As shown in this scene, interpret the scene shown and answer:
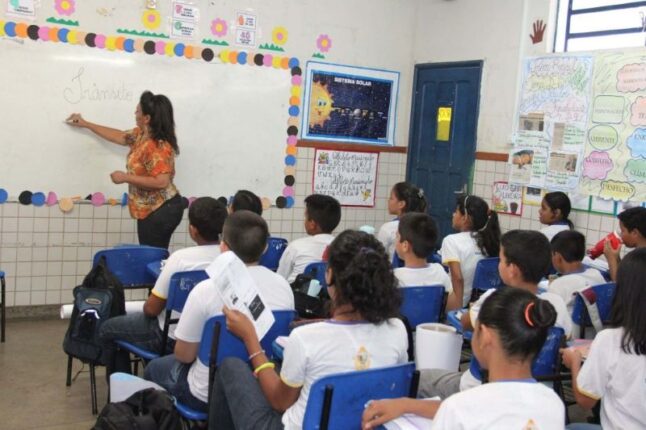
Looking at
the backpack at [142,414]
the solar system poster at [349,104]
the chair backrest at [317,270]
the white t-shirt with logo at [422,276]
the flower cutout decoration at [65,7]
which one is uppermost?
the flower cutout decoration at [65,7]

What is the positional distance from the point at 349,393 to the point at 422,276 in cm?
151

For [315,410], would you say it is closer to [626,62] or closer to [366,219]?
[626,62]

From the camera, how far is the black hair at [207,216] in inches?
128

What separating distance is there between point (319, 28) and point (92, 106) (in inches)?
86.4

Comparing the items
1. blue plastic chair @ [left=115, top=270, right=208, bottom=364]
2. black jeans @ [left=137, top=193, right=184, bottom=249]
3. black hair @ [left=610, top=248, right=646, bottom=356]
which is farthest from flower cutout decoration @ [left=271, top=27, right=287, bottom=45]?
black hair @ [left=610, top=248, right=646, bottom=356]

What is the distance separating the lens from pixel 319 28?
20.6 ft

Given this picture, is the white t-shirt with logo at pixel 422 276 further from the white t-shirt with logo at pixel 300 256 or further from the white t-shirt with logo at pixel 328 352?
the white t-shirt with logo at pixel 328 352

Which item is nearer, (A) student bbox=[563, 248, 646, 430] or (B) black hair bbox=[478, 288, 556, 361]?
(B) black hair bbox=[478, 288, 556, 361]

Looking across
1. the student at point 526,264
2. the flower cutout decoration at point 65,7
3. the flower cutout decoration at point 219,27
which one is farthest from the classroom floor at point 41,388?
the flower cutout decoration at point 219,27

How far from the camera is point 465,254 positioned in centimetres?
405

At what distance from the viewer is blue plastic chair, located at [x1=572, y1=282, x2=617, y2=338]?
11.1ft

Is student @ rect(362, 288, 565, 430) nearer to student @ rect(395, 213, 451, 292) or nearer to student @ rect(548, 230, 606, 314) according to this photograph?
student @ rect(395, 213, 451, 292)

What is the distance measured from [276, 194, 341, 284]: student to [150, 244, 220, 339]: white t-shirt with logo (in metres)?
0.69

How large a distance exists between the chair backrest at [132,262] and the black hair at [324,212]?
3.00ft
